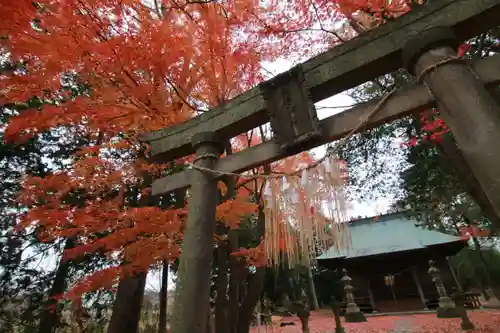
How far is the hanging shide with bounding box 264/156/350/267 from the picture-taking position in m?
3.49

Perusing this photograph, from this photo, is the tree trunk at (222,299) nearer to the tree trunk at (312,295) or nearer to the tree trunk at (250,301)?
the tree trunk at (250,301)

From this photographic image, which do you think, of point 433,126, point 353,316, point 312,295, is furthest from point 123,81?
point 312,295

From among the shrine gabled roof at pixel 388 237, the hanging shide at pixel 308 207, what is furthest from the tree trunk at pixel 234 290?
the shrine gabled roof at pixel 388 237

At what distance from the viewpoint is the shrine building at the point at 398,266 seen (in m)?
17.9

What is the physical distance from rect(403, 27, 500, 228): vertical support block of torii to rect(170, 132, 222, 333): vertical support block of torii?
→ 8.02ft

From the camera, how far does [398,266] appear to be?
63.3 feet

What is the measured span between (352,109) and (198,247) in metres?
2.27

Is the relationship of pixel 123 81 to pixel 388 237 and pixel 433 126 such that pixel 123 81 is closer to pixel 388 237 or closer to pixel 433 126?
pixel 433 126

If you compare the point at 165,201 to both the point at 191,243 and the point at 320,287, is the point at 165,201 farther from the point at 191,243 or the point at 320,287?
the point at 320,287

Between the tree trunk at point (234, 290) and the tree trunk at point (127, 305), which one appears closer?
the tree trunk at point (234, 290)

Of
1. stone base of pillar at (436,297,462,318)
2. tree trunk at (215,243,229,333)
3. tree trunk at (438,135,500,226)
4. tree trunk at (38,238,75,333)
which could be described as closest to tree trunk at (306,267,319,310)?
stone base of pillar at (436,297,462,318)

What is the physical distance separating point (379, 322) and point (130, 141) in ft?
49.7

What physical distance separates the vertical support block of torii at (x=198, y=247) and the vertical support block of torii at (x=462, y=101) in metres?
2.44

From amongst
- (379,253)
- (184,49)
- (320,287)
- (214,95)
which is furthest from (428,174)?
(320,287)
